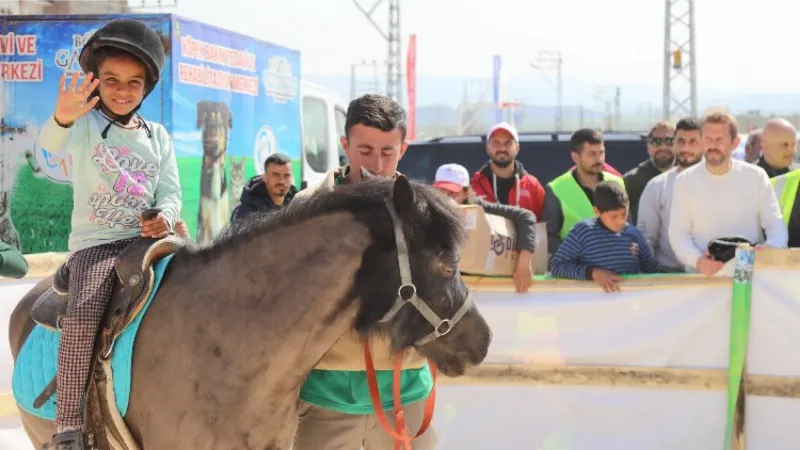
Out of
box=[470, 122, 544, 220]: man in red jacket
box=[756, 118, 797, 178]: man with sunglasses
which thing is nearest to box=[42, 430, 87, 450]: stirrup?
box=[470, 122, 544, 220]: man in red jacket

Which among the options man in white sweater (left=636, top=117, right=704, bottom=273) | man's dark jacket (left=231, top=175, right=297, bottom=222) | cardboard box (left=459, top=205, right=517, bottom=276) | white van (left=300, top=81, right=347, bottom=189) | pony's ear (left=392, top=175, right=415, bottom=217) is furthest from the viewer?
white van (left=300, top=81, right=347, bottom=189)

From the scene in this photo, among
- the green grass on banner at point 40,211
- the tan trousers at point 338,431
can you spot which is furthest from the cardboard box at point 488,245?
the green grass on banner at point 40,211

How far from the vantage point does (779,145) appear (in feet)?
22.0

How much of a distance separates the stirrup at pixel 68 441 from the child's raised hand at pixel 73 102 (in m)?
1.09

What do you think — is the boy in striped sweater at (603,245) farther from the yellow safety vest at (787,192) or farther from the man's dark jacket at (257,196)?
the man's dark jacket at (257,196)

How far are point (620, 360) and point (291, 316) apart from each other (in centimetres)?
321

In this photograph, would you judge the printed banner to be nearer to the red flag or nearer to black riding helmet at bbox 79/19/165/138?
black riding helmet at bbox 79/19/165/138

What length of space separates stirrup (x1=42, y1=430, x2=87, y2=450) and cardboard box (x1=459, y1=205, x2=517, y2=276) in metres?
2.60

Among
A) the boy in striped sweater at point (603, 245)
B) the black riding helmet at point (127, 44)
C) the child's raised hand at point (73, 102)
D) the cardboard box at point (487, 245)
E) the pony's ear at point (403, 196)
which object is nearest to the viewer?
the pony's ear at point (403, 196)

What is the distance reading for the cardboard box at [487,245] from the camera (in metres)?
5.29

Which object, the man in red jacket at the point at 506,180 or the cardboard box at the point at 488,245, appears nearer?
the cardboard box at the point at 488,245

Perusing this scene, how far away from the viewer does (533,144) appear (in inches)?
419

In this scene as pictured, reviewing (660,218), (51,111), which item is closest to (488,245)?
(660,218)

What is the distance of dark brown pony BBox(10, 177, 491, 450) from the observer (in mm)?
3014
